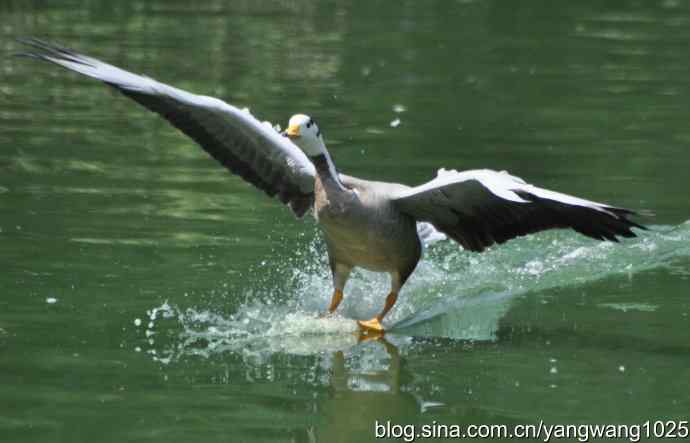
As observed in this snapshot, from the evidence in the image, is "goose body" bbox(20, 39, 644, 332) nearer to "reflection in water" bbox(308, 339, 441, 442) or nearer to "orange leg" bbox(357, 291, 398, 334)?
"orange leg" bbox(357, 291, 398, 334)

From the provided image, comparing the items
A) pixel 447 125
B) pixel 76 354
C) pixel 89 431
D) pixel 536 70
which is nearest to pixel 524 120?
pixel 447 125

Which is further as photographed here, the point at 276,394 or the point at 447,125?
the point at 447,125

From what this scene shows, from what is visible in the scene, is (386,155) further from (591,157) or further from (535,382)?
(535,382)

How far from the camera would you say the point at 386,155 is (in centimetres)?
1352

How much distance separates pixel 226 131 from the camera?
29.8ft

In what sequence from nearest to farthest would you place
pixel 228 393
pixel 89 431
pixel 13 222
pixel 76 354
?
pixel 89 431, pixel 228 393, pixel 76 354, pixel 13 222

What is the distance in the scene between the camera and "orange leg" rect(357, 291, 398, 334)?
873cm

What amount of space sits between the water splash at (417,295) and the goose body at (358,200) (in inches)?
14.8

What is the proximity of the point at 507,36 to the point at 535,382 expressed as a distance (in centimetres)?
1606

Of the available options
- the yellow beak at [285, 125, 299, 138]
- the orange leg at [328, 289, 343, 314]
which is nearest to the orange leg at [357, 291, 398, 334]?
the orange leg at [328, 289, 343, 314]

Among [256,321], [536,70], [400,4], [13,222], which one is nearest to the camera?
[256,321]

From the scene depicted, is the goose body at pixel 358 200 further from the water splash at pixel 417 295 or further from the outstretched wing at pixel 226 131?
the water splash at pixel 417 295

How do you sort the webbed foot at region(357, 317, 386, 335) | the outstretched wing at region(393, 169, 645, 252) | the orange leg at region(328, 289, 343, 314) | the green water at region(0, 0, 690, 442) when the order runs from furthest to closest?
the orange leg at region(328, 289, 343, 314) → the webbed foot at region(357, 317, 386, 335) → the outstretched wing at region(393, 169, 645, 252) → the green water at region(0, 0, 690, 442)

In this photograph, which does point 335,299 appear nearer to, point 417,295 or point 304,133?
point 417,295
